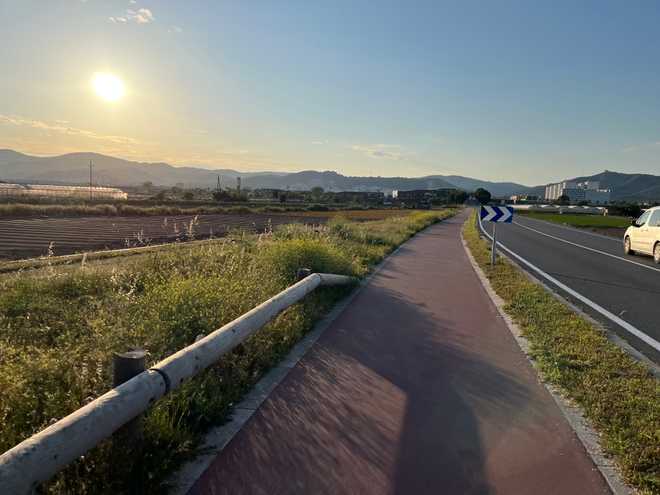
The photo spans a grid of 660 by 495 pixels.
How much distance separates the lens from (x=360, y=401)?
4059 millimetres

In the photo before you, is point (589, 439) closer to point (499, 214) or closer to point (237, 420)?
point (237, 420)

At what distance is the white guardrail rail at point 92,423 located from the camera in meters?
2.02

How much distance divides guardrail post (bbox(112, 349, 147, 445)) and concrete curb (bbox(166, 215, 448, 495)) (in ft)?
1.18

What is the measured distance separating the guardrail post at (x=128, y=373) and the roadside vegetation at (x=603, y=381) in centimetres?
309


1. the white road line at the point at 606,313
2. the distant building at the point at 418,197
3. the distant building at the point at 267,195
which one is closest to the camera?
the white road line at the point at 606,313

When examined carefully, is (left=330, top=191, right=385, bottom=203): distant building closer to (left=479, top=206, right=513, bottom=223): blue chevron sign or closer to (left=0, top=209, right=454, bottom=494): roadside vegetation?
(left=479, top=206, right=513, bottom=223): blue chevron sign

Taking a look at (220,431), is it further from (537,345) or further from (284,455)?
(537,345)

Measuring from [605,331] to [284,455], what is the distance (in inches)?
211

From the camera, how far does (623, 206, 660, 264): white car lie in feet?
50.2

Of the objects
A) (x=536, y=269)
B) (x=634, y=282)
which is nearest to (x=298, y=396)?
(x=634, y=282)

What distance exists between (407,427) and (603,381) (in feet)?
7.44

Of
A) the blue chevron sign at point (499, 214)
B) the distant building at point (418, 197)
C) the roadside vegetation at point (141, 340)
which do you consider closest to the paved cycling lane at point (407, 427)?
the roadside vegetation at point (141, 340)

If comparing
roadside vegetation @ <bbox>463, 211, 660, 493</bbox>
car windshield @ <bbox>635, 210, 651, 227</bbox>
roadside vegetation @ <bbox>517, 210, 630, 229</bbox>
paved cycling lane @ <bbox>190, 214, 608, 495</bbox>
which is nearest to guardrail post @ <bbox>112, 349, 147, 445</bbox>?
paved cycling lane @ <bbox>190, 214, 608, 495</bbox>

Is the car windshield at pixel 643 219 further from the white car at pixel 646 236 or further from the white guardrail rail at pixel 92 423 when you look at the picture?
the white guardrail rail at pixel 92 423
